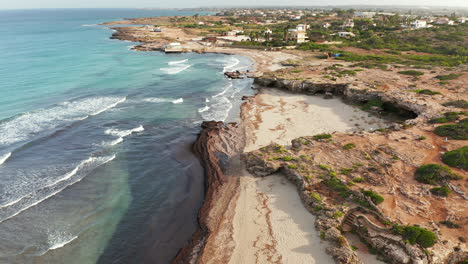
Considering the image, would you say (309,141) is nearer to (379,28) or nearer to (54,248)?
(54,248)

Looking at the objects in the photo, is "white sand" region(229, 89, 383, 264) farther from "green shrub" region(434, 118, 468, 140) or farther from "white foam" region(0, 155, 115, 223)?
"white foam" region(0, 155, 115, 223)

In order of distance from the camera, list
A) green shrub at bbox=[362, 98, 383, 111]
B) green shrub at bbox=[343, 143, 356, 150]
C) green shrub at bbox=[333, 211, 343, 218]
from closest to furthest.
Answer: green shrub at bbox=[333, 211, 343, 218]
green shrub at bbox=[343, 143, 356, 150]
green shrub at bbox=[362, 98, 383, 111]

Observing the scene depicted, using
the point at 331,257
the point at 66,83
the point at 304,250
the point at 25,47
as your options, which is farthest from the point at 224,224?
the point at 25,47

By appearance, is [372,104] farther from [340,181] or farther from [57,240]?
[57,240]

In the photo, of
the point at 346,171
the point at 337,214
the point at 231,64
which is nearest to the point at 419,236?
the point at 337,214

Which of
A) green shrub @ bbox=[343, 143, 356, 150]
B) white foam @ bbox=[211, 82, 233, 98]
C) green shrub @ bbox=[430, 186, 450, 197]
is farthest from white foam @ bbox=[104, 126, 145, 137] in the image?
green shrub @ bbox=[430, 186, 450, 197]

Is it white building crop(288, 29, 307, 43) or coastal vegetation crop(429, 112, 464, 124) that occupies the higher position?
white building crop(288, 29, 307, 43)

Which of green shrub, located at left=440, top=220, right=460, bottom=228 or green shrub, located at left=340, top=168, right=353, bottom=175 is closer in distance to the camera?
green shrub, located at left=440, top=220, right=460, bottom=228
